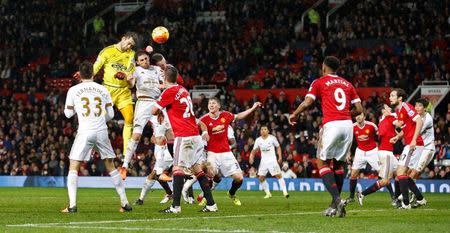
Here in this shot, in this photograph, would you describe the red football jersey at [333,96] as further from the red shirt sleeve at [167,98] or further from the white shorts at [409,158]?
the white shorts at [409,158]

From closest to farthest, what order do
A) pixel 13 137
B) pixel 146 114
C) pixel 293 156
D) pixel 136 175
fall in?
pixel 146 114 < pixel 293 156 < pixel 136 175 < pixel 13 137

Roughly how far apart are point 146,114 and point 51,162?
19.2m

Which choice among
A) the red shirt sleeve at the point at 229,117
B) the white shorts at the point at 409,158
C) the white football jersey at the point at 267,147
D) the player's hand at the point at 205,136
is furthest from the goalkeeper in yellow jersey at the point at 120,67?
the white football jersey at the point at 267,147

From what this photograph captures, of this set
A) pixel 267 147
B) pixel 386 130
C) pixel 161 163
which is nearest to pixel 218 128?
pixel 161 163

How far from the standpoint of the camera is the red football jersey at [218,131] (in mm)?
20938

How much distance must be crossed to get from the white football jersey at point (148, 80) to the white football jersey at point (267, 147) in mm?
9163

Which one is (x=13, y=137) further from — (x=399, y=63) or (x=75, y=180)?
(x=75, y=180)

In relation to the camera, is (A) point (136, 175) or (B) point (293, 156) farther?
(A) point (136, 175)

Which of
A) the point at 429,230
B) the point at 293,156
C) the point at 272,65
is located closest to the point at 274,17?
the point at 272,65

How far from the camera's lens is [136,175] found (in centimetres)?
3588

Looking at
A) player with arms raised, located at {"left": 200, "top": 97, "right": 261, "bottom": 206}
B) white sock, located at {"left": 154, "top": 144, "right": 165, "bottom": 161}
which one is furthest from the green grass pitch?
player with arms raised, located at {"left": 200, "top": 97, "right": 261, "bottom": 206}

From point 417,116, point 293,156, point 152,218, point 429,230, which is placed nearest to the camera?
point 429,230

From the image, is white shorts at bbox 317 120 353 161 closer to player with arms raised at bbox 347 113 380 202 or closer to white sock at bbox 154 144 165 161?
white sock at bbox 154 144 165 161

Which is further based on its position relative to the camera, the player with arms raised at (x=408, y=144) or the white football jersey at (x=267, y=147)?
the white football jersey at (x=267, y=147)
